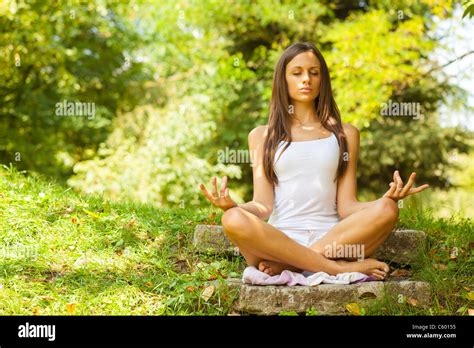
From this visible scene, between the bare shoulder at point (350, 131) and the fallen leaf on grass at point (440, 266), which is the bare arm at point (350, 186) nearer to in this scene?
the bare shoulder at point (350, 131)

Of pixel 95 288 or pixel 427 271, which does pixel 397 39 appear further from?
pixel 95 288

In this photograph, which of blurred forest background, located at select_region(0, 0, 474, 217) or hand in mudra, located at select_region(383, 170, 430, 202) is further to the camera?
blurred forest background, located at select_region(0, 0, 474, 217)

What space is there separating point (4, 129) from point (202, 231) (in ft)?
28.1

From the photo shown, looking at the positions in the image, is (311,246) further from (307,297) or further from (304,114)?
(304,114)

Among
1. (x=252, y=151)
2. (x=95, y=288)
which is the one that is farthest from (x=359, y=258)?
(x=95, y=288)

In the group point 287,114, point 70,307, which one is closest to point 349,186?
point 287,114

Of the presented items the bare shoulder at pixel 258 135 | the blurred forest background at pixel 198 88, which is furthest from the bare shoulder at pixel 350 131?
the blurred forest background at pixel 198 88

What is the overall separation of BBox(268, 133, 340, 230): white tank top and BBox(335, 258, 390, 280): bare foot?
32 centimetres

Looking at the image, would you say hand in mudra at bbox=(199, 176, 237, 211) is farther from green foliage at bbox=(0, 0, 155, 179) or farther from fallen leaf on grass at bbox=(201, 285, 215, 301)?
green foliage at bbox=(0, 0, 155, 179)

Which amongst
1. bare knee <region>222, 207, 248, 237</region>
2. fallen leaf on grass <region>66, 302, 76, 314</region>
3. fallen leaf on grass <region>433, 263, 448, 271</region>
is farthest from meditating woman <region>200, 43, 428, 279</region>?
fallen leaf on grass <region>66, 302, 76, 314</region>

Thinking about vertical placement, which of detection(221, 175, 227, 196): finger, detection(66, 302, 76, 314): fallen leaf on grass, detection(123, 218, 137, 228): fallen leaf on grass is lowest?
detection(66, 302, 76, 314): fallen leaf on grass

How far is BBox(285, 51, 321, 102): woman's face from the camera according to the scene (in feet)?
12.9

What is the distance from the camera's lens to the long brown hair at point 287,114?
12.9 feet

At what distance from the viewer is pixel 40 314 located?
334 cm
